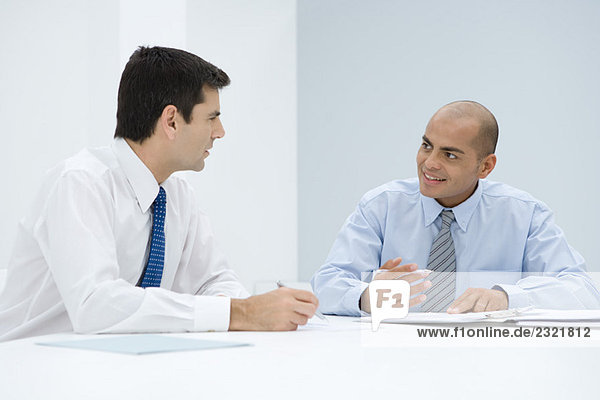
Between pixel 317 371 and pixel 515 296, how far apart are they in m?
0.80

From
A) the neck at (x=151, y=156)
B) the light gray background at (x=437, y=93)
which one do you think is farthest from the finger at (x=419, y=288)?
the light gray background at (x=437, y=93)

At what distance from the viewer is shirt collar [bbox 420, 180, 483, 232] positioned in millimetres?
2119

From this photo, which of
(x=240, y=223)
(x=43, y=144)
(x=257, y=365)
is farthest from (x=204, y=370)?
(x=240, y=223)

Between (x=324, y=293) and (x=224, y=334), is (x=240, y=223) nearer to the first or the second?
(x=324, y=293)

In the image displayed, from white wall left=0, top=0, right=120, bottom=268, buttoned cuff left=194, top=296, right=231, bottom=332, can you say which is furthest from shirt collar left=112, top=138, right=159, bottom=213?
white wall left=0, top=0, right=120, bottom=268

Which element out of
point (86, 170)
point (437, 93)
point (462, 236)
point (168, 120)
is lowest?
point (462, 236)

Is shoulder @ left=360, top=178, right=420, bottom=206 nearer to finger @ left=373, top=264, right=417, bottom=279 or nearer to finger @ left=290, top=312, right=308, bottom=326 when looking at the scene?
finger @ left=373, top=264, right=417, bottom=279

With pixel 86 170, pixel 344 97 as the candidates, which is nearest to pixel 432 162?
pixel 86 170

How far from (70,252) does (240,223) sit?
→ 2.90m

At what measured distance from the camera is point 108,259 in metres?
1.47

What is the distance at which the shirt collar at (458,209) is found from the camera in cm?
212

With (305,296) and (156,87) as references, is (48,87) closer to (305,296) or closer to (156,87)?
(156,87)

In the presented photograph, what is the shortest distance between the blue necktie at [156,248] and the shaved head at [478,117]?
0.96m

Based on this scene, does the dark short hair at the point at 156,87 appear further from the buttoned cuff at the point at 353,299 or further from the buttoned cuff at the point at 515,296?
the buttoned cuff at the point at 515,296
